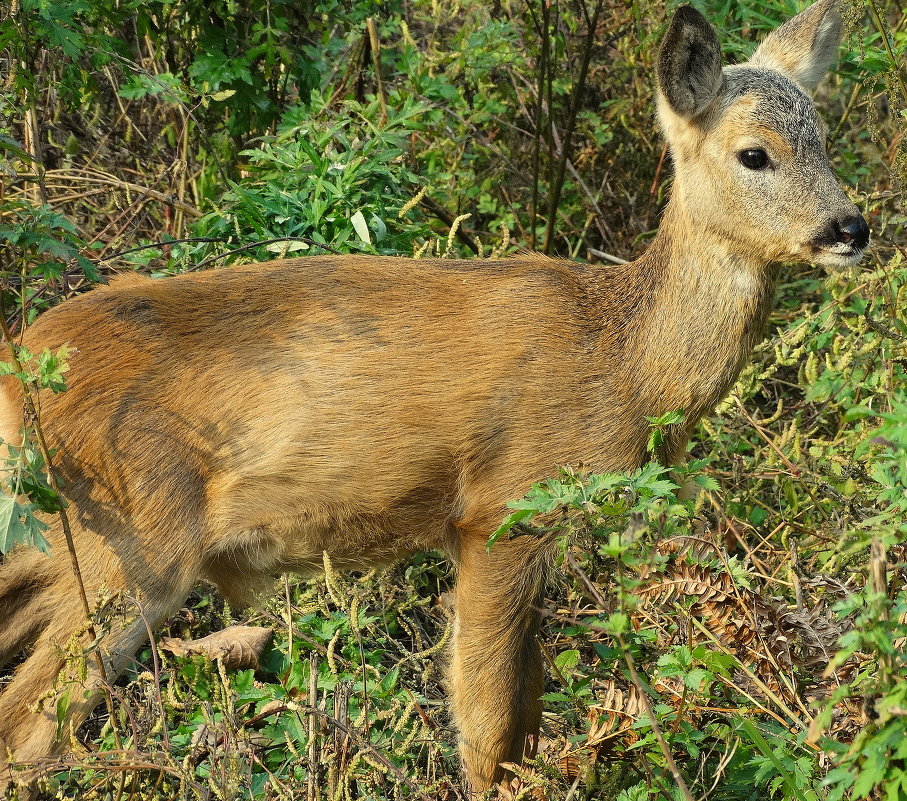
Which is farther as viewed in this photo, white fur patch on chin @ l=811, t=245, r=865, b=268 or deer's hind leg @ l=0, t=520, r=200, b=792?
white fur patch on chin @ l=811, t=245, r=865, b=268

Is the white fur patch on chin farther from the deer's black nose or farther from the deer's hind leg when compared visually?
the deer's hind leg

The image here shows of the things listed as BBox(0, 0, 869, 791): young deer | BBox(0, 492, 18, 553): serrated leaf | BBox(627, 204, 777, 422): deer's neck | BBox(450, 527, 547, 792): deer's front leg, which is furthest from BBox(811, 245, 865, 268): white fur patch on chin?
BBox(0, 492, 18, 553): serrated leaf

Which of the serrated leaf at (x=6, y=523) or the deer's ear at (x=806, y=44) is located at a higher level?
the deer's ear at (x=806, y=44)

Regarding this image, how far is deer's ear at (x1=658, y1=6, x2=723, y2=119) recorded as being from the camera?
Answer: 4.53m

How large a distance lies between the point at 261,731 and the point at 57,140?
448 centimetres

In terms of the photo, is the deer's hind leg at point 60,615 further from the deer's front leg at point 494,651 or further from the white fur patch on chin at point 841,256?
the white fur patch on chin at point 841,256

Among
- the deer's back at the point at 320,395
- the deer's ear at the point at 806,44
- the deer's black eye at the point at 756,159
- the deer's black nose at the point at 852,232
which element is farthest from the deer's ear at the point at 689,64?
the deer's back at the point at 320,395

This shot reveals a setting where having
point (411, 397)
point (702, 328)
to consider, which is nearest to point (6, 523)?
point (411, 397)

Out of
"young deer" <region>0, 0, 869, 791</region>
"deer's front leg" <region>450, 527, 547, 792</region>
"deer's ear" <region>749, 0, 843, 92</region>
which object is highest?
"deer's ear" <region>749, 0, 843, 92</region>

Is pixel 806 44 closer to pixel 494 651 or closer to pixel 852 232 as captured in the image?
pixel 852 232

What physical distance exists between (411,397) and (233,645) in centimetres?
148

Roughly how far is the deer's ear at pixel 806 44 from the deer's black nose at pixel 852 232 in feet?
3.61

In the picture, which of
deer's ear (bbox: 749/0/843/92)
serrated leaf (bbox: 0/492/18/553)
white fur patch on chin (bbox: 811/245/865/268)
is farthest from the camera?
deer's ear (bbox: 749/0/843/92)

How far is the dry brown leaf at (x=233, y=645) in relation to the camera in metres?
5.04
